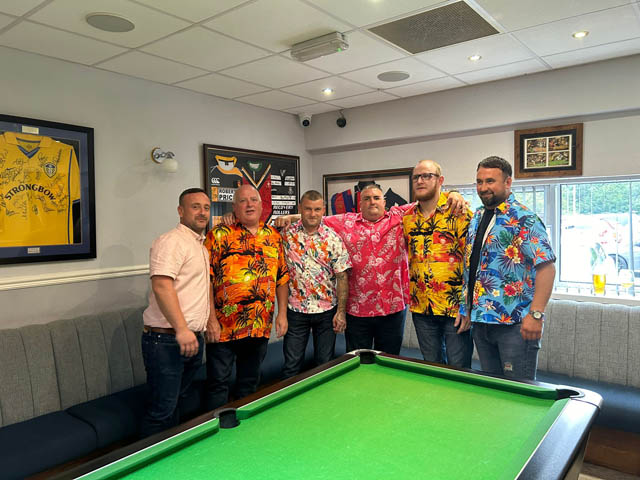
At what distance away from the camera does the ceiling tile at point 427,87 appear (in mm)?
3898

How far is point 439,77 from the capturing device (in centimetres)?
377

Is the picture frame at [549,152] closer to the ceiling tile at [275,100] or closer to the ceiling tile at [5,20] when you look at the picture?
the ceiling tile at [275,100]

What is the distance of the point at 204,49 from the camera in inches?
118

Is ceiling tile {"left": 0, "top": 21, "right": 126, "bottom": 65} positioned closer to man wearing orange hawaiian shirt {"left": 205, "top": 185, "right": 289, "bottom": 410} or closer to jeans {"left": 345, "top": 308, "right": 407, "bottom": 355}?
man wearing orange hawaiian shirt {"left": 205, "top": 185, "right": 289, "bottom": 410}

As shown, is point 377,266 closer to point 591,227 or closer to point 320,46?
point 320,46

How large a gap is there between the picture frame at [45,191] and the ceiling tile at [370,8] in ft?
6.46

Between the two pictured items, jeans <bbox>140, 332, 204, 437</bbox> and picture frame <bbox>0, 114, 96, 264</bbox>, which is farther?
picture frame <bbox>0, 114, 96, 264</bbox>

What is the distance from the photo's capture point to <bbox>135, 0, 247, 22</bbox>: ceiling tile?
2.32 metres

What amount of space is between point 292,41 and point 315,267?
1.40 m

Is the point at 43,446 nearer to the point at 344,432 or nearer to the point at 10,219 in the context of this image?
the point at 10,219

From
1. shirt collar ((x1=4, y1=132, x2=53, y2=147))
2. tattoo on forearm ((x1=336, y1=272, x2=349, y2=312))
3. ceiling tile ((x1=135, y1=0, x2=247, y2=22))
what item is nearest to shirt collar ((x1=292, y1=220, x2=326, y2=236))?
tattoo on forearm ((x1=336, y1=272, x2=349, y2=312))

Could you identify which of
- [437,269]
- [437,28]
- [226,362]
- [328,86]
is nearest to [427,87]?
[328,86]

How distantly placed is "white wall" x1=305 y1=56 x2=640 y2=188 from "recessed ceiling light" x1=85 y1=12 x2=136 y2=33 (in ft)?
8.72

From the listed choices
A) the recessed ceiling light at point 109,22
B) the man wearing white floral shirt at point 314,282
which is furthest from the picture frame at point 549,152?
the recessed ceiling light at point 109,22
